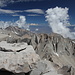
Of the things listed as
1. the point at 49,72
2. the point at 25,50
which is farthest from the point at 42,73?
the point at 25,50

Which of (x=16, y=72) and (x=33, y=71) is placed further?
(x=33, y=71)

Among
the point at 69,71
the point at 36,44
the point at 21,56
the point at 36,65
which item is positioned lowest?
the point at 69,71

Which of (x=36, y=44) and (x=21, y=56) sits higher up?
(x=36, y=44)

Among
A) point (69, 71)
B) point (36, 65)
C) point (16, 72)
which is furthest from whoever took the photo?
point (69, 71)

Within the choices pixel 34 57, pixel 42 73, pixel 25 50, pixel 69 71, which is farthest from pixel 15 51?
pixel 69 71

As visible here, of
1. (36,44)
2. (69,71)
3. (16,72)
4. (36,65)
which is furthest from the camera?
(36,44)

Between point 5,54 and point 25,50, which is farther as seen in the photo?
point 25,50

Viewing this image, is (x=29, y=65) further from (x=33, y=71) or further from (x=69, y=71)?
(x=69, y=71)

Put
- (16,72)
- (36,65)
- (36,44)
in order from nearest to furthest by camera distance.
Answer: (16,72) < (36,65) < (36,44)

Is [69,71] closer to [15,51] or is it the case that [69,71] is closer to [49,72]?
[49,72]
